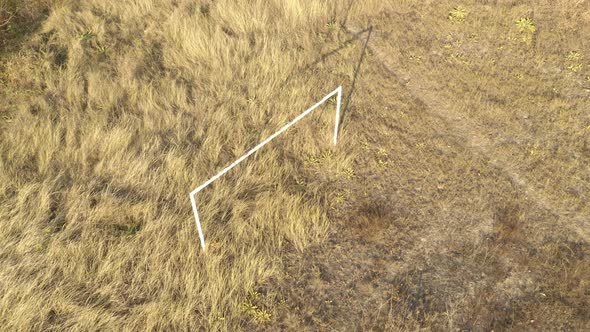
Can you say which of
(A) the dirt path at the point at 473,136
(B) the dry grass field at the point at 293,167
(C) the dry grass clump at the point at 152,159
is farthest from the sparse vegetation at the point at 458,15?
(C) the dry grass clump at the point at 152,159

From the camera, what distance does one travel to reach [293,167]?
18.0 ft

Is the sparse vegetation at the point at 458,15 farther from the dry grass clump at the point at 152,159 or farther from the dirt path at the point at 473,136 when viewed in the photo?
the dry grass clump at the point at 152,159

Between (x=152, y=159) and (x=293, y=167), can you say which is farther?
(x=293, y=167)

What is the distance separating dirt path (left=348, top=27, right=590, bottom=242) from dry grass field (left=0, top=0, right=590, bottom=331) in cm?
3

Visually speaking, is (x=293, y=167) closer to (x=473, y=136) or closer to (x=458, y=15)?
(x=473, y=136)

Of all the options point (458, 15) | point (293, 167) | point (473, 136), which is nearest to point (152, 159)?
point (293, 167)

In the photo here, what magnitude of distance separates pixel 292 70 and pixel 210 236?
344 cm

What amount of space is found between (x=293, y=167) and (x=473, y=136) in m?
2.68

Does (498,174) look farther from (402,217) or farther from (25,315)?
(25,315)

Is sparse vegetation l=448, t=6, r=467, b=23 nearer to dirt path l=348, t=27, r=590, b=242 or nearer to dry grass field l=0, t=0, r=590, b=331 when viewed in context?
dry grass field l=0, t=0, r=590, b=331

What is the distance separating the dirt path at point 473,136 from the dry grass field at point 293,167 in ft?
0.09

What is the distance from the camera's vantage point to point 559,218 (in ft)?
16.4

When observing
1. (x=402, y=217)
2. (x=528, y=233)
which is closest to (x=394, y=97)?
(x=402, y=217)

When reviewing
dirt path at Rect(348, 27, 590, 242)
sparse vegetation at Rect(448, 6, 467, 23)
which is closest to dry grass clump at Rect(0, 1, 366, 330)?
dirt path at Rect(348, 27, 590, 242)
